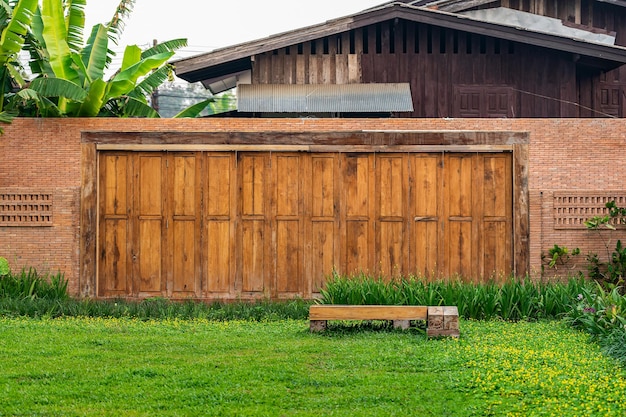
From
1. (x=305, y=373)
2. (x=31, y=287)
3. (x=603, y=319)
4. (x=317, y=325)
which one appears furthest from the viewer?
(x=31, y=287)

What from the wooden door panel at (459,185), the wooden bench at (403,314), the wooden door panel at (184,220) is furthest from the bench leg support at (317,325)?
the wooden door panel at (459,185)

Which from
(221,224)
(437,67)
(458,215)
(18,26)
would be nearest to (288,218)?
(221,224)

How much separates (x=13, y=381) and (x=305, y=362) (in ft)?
9.36

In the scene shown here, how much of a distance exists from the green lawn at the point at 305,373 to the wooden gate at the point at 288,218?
320 cm

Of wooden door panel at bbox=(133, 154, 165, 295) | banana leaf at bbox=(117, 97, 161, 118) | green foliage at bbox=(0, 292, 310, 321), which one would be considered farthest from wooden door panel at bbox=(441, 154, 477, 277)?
banana leaf at bbox=(117, 97, 161, 118)

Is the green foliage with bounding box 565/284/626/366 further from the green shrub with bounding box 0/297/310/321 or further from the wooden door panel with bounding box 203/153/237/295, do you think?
the wooden door panel with bounding box 203/153/237/295

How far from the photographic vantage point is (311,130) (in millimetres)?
14836

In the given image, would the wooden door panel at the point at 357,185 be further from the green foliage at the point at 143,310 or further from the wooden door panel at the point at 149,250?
the wooden door panel at the point at 149,250

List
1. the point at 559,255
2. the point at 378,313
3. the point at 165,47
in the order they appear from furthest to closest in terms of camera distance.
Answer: the point at 165,47 < the point at 559,255 < the point at 378,313

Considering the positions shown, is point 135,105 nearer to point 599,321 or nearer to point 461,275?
point 461,275

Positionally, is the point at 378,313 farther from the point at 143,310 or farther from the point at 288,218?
the point at 288,218

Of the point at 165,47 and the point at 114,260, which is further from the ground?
the point at 165,47

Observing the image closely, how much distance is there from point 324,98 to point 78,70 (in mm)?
4606

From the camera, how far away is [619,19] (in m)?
21.4
